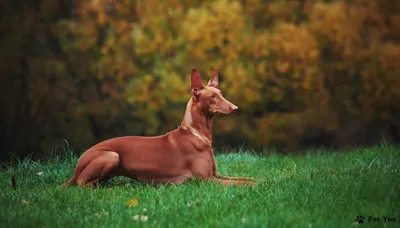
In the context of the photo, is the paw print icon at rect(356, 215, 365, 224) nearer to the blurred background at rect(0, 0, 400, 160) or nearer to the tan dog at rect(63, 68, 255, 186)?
the tan dog at rect(63, 68, 255, 186)

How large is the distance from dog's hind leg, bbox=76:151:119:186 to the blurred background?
8978 mm

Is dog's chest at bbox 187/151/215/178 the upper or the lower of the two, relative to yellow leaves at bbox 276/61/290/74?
upper

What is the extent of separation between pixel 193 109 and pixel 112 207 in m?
2.10

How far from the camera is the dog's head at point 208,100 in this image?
7.05 m

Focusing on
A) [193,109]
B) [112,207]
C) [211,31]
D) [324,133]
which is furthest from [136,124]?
[112,207]

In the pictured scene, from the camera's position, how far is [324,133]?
1766cm

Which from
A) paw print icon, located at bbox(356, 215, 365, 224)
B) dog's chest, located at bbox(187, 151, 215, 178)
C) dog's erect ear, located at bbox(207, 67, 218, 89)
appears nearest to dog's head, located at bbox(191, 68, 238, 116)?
dog's erect ear, located at bbox(207, 67, 218, 89)

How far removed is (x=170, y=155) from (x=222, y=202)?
5.49ft

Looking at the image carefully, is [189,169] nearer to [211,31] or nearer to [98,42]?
[211,31]

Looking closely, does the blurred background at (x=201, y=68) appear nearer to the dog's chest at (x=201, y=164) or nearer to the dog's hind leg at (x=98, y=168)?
the dog's hind leg at (x=98, y=168)

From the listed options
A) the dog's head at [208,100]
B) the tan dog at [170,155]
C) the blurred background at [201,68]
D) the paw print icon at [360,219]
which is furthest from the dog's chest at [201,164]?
the blurred background at [201,68]

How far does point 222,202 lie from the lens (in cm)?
555

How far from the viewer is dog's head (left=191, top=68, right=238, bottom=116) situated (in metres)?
7.05

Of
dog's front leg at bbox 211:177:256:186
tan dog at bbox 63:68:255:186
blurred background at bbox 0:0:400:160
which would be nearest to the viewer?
dog's front leg at bbox 211:177:256:186
